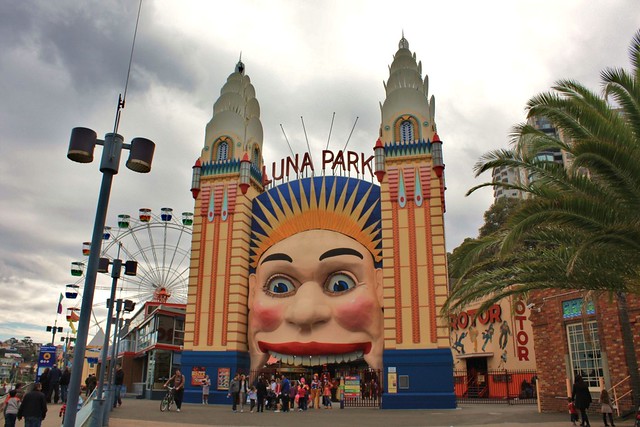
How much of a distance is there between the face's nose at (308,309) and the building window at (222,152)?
26.6ft

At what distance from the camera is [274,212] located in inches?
1019

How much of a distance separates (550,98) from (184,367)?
19623 millimetres

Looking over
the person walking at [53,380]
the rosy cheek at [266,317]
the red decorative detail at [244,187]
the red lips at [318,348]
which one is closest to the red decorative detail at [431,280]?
the red lips at [318,348]

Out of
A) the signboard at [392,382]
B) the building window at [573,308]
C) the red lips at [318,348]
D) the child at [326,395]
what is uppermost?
the building window at [573,308]

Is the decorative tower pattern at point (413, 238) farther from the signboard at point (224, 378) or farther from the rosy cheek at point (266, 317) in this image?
the signboard at point (224, 378)

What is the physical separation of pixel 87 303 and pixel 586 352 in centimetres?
1582

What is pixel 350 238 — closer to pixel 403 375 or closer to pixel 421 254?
pixel 421 254

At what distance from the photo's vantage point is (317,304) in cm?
2262

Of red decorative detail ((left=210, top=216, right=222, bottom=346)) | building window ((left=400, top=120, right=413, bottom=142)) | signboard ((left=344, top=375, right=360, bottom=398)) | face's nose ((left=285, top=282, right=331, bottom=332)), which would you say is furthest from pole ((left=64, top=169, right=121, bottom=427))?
building window ((left=400, top=120, right=413, bottom=142))

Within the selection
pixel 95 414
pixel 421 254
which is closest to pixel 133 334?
pixel 421 254

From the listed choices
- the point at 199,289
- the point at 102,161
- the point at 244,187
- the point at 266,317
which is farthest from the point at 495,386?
the point at 102,161

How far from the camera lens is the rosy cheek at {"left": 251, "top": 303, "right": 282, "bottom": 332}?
2352cm

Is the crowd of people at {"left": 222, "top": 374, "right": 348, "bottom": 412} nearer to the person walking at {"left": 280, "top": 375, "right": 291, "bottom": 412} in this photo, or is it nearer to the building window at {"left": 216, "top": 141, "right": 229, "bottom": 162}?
the person walking at {"left": 280, "top": 375, "right": 291, "bottom": 412}

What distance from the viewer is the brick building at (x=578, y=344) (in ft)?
51.9
